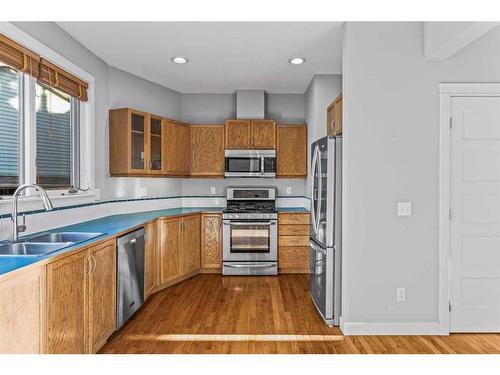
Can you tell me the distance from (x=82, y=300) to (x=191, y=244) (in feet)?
7.35

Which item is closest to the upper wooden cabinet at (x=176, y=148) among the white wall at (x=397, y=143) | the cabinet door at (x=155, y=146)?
the cabinet door at (x=155, y=146)

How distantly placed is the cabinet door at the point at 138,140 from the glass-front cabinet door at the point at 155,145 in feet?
0.29

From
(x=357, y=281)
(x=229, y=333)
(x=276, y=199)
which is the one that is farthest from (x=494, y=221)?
(x=276, y=199)

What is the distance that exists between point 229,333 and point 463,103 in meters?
2.56

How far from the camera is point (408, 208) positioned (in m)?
2.78

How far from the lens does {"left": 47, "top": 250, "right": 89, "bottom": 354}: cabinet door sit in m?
1.94

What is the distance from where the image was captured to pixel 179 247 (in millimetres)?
4270

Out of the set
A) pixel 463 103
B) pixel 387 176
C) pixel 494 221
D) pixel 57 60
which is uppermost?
pixel 57 60

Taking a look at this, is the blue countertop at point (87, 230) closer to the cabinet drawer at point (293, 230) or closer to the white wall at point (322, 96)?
the cabinet drawer at point (293, 230)

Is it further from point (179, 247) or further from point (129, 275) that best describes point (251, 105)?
point (129, 275)

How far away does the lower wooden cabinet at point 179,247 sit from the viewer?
4027 mm

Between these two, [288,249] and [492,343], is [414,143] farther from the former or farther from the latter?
[288,249]

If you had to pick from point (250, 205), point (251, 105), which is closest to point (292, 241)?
point (250, 205)

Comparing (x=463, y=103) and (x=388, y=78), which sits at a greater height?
(x=388, y=78)
